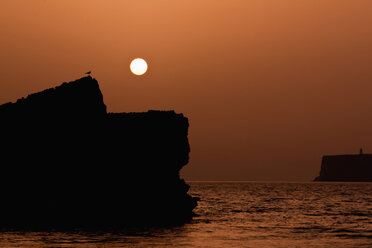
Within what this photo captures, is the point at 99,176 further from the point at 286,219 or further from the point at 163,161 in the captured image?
the point at 286,219

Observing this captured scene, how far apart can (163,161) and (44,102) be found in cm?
1257

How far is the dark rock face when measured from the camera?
59594 millimetres

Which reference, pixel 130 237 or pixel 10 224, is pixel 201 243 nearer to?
pixel 130 237

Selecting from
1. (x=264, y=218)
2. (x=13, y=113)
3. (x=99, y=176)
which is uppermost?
(x=13, y=113)

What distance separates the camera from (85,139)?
200 ft

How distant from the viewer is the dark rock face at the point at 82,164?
2346 inches

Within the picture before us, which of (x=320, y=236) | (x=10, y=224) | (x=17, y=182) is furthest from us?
(x=17, y=182)

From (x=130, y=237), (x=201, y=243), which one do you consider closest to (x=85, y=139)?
(x=130, y=237)

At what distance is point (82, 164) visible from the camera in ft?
199

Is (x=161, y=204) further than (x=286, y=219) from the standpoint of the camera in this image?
No

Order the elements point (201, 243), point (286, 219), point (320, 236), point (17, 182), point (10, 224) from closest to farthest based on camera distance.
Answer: point (201, 243)
point (320, 236)
point (10, 224)
point (17, 182)
point (286, 219)

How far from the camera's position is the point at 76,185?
60.0 metres

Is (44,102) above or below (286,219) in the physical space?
above

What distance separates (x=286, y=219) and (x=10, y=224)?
2988 centimetres
